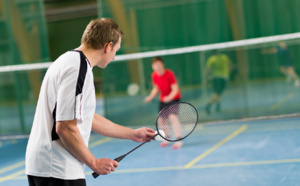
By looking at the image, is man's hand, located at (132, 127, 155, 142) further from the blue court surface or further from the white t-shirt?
the blue court surface

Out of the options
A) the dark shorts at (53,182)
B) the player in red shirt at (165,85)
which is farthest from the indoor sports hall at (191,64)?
the dark shorts at (53,182)

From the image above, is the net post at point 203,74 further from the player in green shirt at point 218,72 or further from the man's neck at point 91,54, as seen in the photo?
the man's neck at point 91,54

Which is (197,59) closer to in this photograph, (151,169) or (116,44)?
(151,169)

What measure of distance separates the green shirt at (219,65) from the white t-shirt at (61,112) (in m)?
7.97

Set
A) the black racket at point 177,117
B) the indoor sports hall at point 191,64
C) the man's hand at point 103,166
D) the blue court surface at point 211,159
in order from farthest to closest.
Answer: the indoor sports hall at point 191,64 < the blue court surface at point 211,159 < the black racket at point 177,117 < the man's hand at point 103,166

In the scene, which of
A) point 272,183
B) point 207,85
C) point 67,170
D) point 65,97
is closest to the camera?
point 65,97

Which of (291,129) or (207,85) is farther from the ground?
(207,85)

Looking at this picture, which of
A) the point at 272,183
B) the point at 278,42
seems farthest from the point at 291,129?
the point at 272,183

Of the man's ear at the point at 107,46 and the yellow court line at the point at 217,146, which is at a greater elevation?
the man's ear at the point at 107,46

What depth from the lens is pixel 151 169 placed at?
6.04 meters

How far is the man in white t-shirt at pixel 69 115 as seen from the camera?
7.38 feet

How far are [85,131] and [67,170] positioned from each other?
0.22m

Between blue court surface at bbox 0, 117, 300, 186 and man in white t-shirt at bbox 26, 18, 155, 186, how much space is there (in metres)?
2.87

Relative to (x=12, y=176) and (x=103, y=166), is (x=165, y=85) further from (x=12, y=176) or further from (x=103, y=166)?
(x=103, y=166)
